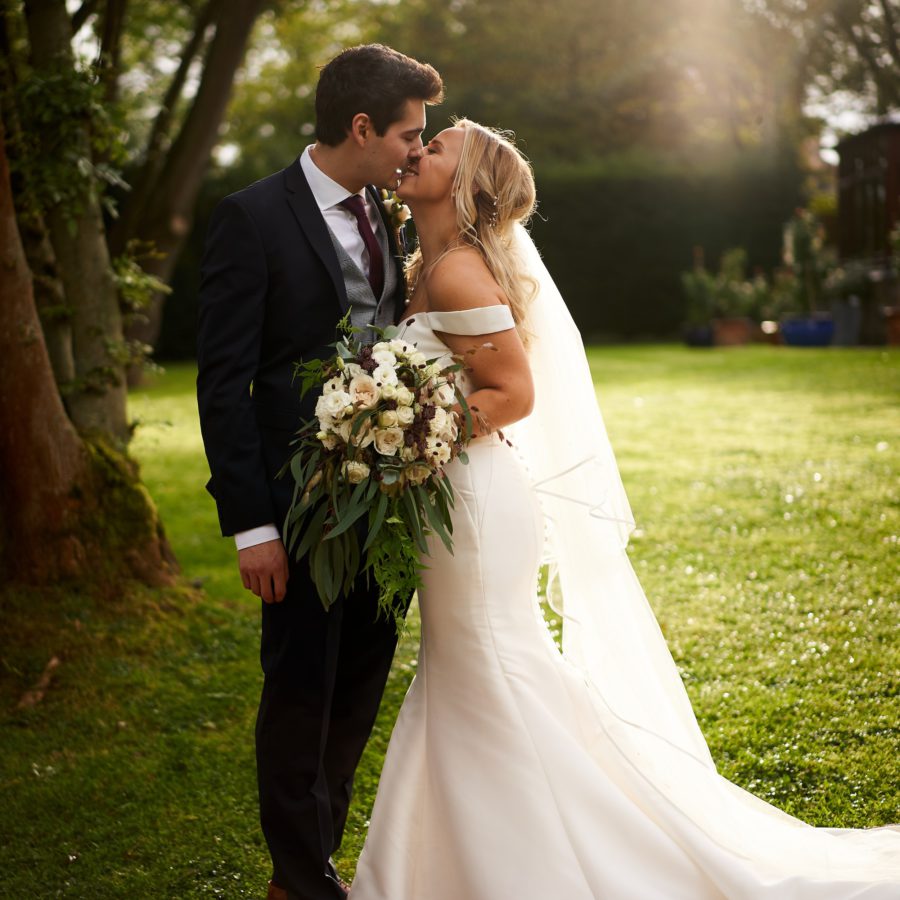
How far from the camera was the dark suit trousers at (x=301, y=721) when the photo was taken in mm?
2885

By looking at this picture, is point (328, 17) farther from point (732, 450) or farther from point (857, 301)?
point (732, 450)

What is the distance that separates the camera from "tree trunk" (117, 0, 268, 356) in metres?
8.15

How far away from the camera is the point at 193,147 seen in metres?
8.87

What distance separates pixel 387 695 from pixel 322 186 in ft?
8.52

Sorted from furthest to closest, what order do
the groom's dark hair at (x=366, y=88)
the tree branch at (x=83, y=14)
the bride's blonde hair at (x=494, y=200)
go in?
1. the tree branch at (x=83, y=14)
2. the bride's blonde hair at (x=494, y=200)
3. the groom's dark hair at (x=366, y=88)

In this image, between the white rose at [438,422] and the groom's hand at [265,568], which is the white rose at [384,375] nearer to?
the white rose at [438,422]

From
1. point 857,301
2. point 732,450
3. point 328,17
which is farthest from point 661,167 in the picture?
point 732,450

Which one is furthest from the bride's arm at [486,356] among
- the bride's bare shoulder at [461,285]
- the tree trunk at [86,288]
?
the tree trunk at [86,288]

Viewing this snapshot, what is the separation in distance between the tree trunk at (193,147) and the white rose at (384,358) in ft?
20.3

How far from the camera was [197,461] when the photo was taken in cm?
1062

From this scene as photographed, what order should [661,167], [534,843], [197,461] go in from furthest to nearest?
[661,167], [197,461], [534,843]

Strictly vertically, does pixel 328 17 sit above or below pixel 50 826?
above

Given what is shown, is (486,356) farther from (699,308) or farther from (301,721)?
(699,308)

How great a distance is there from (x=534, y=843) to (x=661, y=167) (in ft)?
74.6
